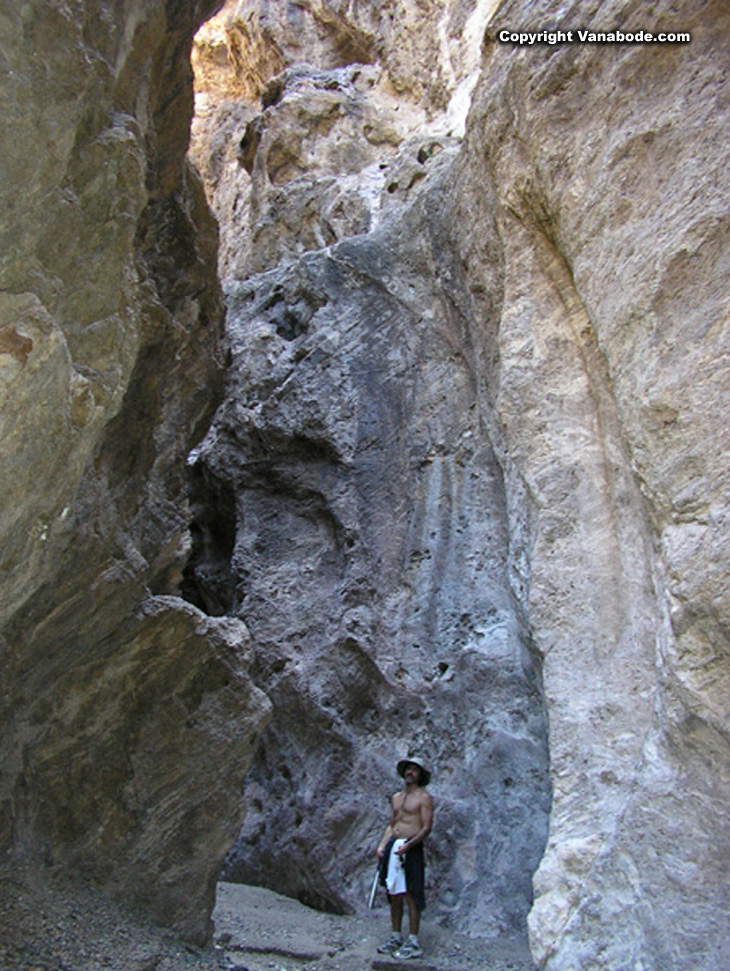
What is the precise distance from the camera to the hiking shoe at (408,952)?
600 cm

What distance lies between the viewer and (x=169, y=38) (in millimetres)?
6961

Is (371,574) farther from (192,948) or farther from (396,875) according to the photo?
(192,948)

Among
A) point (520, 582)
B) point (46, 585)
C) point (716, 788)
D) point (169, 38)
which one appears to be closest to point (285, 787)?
point (520, 582)

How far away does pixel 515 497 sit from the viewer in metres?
6.91

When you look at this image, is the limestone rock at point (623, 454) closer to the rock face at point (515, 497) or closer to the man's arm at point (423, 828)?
the rock face at point (515, 497)

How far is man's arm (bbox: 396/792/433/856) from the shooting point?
6.24m

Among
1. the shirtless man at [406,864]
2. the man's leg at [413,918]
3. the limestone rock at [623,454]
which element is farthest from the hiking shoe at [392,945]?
the limestone rock at [623,454]

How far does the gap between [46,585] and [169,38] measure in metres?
4.29

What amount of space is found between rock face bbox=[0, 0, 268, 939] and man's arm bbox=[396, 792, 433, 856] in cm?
134

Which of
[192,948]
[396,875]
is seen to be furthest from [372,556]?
[192,948]

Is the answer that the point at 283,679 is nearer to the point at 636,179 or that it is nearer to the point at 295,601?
the point at 295,601

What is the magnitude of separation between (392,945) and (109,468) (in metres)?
3.77

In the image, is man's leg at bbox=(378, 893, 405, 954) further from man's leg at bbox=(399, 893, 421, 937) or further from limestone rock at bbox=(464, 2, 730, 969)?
limestone rock at bbox=(464, 2, 730, 969)

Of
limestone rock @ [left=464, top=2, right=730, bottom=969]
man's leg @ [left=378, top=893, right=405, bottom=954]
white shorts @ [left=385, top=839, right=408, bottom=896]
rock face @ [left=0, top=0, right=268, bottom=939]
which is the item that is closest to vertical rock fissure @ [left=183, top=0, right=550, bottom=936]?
man's leg @ [left=378, top=893, right=405, bottom=954]
